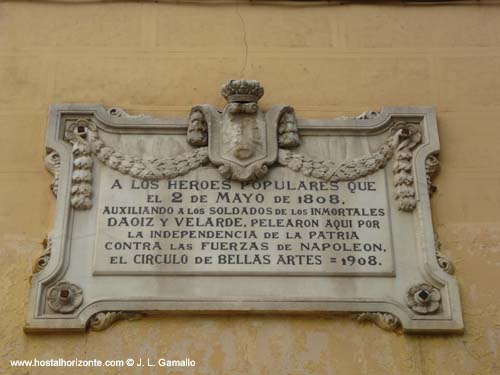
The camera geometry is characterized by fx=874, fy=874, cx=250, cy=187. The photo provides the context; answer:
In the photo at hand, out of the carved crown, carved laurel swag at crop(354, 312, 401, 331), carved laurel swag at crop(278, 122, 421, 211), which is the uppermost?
the carved crown

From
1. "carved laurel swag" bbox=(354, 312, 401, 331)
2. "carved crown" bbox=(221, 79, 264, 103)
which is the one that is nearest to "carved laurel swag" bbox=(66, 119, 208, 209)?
"carved crown" bbox=(221, 79, 264, 103)

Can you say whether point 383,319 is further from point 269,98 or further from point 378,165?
point 269,98

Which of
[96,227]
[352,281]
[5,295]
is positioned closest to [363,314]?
[352,281]

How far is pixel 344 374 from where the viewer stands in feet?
16.9

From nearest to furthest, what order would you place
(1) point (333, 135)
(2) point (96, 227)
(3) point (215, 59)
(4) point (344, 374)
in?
1. (4) point (344, 374)
2. (2) point (96, 227)
3. (1) point (333, 135)
4. (3) point (215, 59)

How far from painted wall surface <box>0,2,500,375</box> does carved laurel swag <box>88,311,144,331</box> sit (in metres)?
0.04

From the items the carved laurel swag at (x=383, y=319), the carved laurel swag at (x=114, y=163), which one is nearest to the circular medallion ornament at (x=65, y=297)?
the carved laurel swag at (x=114, y=163)

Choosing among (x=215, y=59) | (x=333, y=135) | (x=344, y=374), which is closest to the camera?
(x=344, y=374)

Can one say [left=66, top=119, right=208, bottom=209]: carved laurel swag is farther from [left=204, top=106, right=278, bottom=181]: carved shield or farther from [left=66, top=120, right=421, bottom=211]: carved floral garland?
[left=204, top=106, right=278, bottom=181]: carved shield

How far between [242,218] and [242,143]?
20.2 inches

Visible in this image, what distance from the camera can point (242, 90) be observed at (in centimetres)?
587

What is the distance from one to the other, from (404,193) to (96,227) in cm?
200

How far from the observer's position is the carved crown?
5871mm

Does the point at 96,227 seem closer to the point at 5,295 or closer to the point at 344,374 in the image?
the point at 5,295
